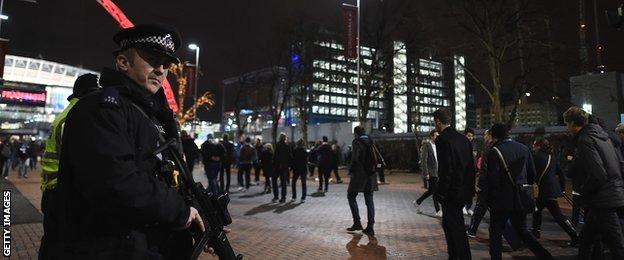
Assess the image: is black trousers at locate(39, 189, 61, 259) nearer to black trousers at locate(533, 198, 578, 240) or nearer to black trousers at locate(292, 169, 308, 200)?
black trousers at locate(533, 198, 578, 240)

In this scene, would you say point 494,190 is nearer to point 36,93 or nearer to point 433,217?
point 433,217

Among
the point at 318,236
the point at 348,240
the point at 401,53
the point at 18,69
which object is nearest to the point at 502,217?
the point at 348,240

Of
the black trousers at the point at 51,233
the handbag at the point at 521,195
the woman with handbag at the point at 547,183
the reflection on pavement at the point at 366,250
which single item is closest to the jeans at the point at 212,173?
the reflection on pavement at the point at 366,250

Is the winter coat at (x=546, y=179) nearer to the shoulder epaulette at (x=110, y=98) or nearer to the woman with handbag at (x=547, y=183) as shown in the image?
the woman with handbag at (x=547, y=183)

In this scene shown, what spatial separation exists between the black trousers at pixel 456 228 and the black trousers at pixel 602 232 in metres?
1.20

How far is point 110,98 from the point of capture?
5.67ft

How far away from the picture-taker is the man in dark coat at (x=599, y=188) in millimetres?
4406

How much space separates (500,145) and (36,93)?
44905mm

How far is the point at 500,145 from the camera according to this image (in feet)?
17.8

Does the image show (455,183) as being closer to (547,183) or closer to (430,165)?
(547,183)

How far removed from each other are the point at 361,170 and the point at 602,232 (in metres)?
4.22

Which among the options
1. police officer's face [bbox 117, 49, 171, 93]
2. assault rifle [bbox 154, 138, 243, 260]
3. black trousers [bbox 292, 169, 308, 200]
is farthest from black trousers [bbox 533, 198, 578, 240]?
police officer's face [bbox 117, 49, 171, 93]

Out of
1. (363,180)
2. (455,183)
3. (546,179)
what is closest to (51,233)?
(455,183)

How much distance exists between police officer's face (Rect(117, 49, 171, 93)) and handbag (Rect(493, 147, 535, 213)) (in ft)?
14.6
